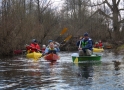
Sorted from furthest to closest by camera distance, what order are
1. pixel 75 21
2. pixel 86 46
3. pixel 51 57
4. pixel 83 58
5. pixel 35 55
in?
pixel 75 21, pixel 35 55, pixel 51 57, pixel 86 46, pixel 83 58

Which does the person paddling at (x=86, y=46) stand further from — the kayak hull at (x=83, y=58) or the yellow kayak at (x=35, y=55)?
the yellow kayak at (x=35, y=55)

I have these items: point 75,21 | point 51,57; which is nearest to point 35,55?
point 51,57

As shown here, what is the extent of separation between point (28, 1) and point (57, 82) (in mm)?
40569

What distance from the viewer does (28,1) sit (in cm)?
5034

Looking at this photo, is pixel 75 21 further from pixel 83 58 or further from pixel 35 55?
pixel 83 58

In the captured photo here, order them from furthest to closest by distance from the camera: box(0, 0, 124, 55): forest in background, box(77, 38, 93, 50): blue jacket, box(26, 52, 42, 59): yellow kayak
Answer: box(0, 0, 124, 55): forest in background < box(26, 52, 42, 59): yellow kayak < box(77, 38, 93, 50): blue jacket

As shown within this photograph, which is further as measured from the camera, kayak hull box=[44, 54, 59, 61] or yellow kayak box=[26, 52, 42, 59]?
yellow kayak box=[26, 52, 42, 59]

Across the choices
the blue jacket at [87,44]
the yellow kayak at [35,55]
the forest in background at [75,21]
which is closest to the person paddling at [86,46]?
the blue jacket at [87,44]

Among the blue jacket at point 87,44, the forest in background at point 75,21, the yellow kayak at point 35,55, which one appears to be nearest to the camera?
the blue jacket at point 87,44

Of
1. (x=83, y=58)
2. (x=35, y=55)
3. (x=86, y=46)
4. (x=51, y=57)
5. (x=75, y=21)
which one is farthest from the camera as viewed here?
(x=75, y=21)

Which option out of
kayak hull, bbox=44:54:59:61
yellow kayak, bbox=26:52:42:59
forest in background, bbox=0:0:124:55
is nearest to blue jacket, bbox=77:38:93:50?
kayak hull, bbox=44:54:59:61

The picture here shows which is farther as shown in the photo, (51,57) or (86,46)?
(51,57)

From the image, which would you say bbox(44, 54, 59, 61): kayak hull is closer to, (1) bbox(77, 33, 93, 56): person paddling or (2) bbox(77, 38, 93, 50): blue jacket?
(1) bbox(77, 33, 93, 56): person paddling

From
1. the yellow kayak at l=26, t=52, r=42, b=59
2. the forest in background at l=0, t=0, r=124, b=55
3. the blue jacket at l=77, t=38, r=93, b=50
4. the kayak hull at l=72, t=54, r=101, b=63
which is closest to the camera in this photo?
the kayak hull at l=72, t=54, r=101, b=63
